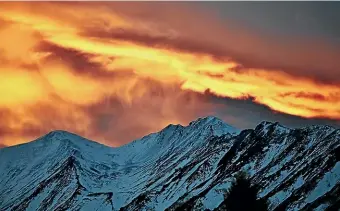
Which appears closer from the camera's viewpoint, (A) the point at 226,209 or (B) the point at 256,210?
(B) the point at 256,210

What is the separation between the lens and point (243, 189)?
3538 centimetres

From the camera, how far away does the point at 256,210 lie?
34688 millimetres

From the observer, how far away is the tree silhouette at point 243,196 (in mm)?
34969

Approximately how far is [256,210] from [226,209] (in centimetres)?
276

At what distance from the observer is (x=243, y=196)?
35.4 meters

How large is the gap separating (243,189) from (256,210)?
1430 millimetres

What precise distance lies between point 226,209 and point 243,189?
2.30 meters

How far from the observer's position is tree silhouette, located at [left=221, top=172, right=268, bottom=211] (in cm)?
3497

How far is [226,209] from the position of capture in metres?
37.0
